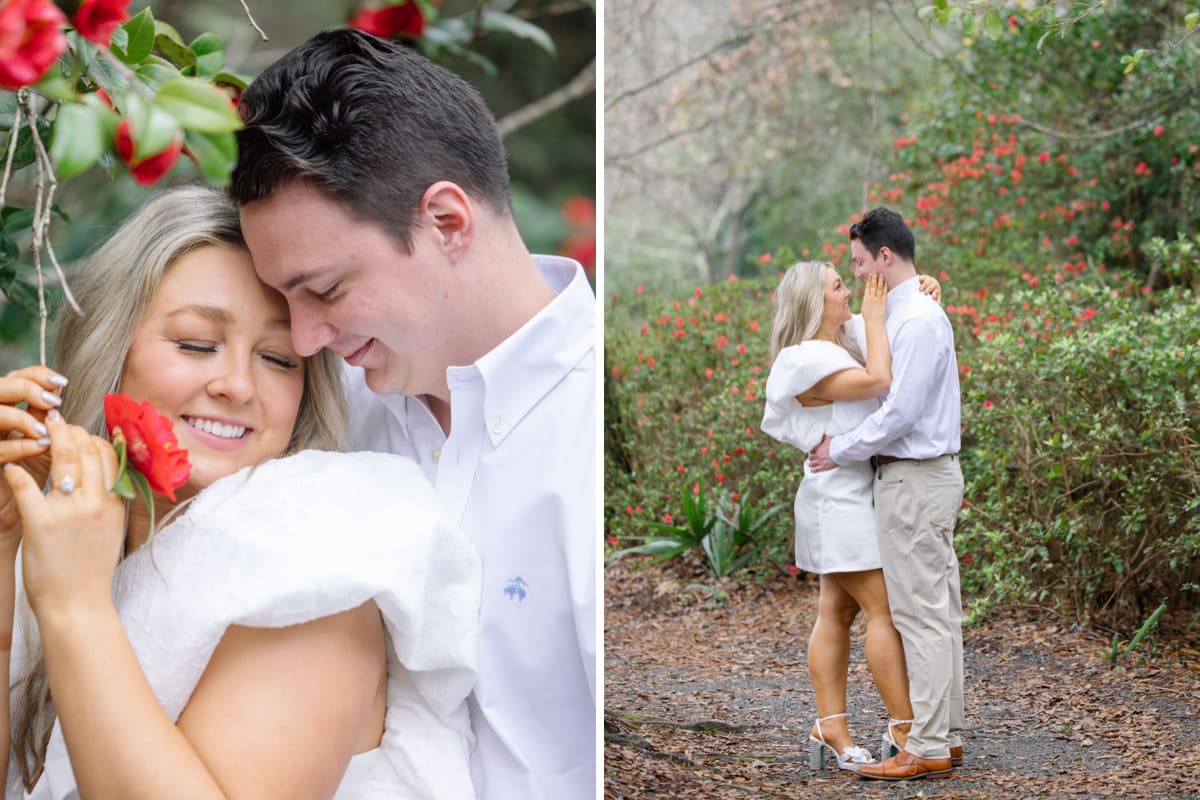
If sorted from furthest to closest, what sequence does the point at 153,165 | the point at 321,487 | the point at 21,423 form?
the point at 321,487 < the point at 21,423 < the point at 153,165

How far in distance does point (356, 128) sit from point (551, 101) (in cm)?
103

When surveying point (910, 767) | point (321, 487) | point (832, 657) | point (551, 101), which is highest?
point (551, 101)

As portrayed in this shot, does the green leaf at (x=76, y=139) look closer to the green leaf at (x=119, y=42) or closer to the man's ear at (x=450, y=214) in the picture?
the green leaf at (x=119, y=42)

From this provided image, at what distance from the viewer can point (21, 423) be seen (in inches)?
47.1

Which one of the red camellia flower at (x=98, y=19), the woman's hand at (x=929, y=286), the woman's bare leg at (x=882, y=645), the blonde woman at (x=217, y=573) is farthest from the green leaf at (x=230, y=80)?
the woman's bare leg at (x=882, y=645)

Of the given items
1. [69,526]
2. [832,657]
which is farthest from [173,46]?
[832,657]

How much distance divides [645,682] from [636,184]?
336 centimetres

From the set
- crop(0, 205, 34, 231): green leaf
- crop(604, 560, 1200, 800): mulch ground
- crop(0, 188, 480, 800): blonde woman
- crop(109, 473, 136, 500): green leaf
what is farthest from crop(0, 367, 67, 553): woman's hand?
crop(604, 560, 1200, 800): mulch ground

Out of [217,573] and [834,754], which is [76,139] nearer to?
[217,573]

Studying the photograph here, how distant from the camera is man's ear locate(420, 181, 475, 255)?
1.67 meters

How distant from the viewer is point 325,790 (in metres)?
1.29

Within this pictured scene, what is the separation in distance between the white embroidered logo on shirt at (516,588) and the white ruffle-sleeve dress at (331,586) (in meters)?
0.24

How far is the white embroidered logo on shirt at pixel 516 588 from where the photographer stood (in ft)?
5.72

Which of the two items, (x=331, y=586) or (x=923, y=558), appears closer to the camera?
(x=331, y=586)
